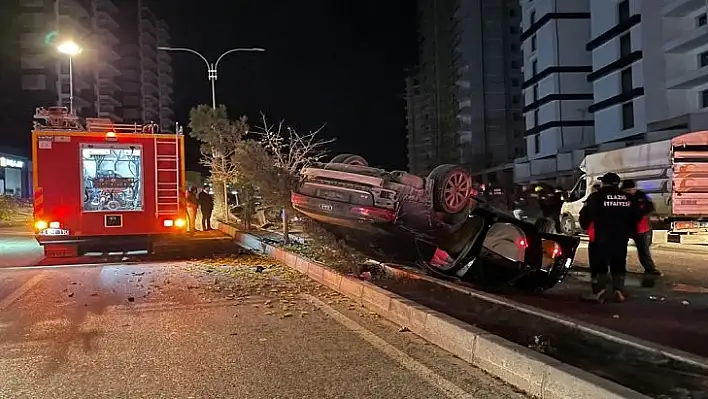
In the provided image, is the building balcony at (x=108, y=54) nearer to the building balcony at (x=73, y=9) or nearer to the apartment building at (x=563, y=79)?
the building balcony at (x=73, y=9)

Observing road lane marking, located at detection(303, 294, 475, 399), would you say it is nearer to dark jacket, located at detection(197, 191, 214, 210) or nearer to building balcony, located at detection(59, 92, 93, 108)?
dark jacket, located at detection(197, 191, 214, 210)

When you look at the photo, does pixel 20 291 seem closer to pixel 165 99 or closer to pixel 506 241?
pixel 506 241

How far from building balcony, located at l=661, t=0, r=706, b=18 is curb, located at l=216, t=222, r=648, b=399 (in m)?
35.6

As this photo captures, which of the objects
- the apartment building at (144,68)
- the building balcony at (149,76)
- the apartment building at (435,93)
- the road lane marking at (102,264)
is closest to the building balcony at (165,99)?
the apartment building at (144,68)

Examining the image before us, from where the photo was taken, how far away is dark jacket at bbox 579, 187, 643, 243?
28.2 feet

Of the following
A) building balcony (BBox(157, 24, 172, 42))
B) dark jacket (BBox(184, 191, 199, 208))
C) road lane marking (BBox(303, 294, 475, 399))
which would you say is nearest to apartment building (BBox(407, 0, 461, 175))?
building balcony (BBox(157, 24, 172, 42))

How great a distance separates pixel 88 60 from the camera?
A: 89.4 m

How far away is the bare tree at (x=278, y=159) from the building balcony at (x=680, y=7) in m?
25.0

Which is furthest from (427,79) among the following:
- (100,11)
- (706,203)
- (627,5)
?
(706,203)

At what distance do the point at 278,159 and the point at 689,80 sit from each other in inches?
1118

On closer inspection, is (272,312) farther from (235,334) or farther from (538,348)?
(538,348)

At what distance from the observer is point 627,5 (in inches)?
1786

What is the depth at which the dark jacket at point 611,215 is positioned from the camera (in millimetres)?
8602

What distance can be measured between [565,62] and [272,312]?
49548 millimetres
